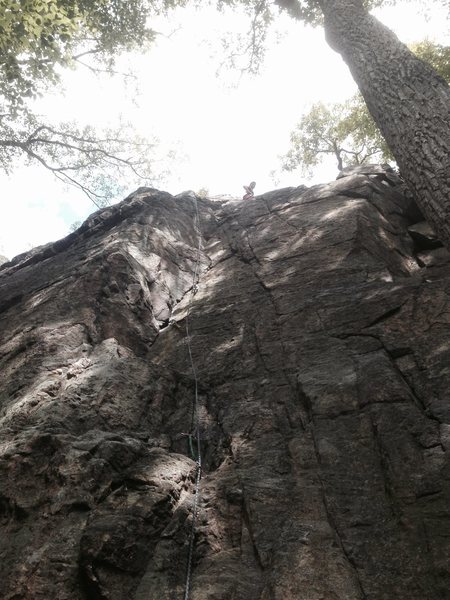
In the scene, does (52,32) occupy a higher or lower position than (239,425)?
higher

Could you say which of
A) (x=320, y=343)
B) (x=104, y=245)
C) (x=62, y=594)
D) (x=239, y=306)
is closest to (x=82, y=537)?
(x=62, y=594)

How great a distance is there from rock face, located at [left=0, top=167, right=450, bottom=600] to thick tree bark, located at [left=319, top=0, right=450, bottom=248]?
114 centimetres

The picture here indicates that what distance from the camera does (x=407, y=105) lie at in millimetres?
5012

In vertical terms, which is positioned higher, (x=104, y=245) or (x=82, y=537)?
(x=104, y=245)

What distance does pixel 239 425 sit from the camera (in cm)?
415

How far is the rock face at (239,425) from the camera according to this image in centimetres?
275

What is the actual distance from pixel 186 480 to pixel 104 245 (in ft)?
15.9

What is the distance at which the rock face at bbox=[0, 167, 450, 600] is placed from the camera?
275 centimetres

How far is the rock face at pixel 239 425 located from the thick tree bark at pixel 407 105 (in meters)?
1.14

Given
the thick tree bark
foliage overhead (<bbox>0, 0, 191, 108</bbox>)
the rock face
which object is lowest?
the rock face

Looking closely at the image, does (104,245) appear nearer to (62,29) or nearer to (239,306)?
(239,306)

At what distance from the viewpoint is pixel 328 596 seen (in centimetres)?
250

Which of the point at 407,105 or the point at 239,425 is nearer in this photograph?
the point at 239,425

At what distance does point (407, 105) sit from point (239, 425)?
418 cm
